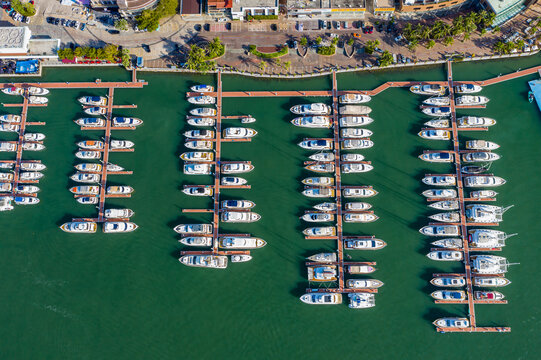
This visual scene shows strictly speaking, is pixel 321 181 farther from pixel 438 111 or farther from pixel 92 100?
pixel 92 100

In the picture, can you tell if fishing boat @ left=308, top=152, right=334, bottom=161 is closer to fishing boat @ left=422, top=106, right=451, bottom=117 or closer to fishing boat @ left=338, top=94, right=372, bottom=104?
fishing boat @ left=338, top=94, right=372, bottom=104

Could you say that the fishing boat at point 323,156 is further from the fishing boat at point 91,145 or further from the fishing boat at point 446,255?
the fishing boat at point 91,145

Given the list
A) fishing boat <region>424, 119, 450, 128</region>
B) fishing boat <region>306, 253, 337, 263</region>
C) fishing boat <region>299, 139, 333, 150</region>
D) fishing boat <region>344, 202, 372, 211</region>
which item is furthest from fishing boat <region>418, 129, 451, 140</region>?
fishing boat <region>306, 253, 337, 263</region>

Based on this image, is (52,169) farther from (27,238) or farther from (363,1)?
(363,1)

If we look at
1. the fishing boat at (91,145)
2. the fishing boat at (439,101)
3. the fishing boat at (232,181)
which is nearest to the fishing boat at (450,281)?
the fishing boat at (439,101)

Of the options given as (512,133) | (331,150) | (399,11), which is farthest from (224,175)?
(512,133)

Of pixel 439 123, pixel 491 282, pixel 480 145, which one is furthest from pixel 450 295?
pixel 439 123

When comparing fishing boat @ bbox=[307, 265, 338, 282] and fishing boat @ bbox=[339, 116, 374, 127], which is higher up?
fishing boat @ bbox=[339, 116, 374, 127]
